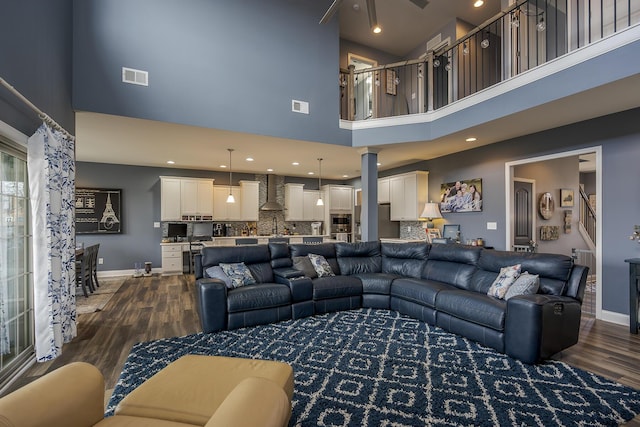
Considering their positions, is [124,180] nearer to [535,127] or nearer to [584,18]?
[535,127]

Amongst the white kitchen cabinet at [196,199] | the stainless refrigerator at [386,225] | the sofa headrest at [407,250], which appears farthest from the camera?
the stainless refrigerator at [386,225]

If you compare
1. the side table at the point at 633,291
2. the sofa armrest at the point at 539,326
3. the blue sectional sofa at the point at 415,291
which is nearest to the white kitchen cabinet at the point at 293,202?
the blue sectional sofa at the point at 415,291

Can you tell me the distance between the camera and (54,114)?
10.8 feet

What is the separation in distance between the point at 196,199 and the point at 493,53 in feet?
25.5

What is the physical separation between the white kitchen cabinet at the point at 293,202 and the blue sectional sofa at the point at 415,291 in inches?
166

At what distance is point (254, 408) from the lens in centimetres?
107

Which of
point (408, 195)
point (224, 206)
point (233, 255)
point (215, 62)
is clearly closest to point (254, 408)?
point (233, 255)

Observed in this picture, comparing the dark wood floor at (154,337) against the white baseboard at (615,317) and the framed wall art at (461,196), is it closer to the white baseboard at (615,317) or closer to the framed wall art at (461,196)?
the white baseboard at (615,317)

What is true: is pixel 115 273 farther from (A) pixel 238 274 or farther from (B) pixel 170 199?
(A) pixel 238 274

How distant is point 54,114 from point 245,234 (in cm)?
593

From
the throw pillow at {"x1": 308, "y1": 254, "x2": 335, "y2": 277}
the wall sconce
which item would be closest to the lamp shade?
the wall sconce

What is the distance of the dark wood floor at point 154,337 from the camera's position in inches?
109

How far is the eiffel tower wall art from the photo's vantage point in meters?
7.32

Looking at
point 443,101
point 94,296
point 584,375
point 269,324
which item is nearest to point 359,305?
point 269,324
